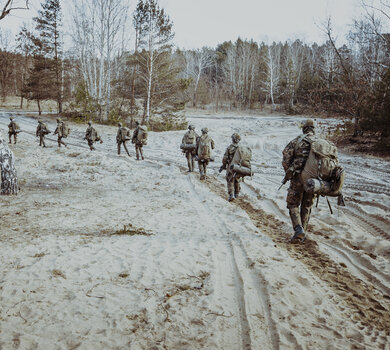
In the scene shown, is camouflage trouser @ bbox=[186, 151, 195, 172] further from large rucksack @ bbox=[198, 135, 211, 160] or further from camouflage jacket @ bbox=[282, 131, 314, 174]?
camouflage jacket @ bbox=[282, 131, 314, 174]

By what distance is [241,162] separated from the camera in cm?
746

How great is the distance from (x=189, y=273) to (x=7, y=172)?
21.0 feet

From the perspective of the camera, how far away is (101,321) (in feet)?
9.44

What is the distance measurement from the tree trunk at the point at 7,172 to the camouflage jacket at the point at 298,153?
23.5 ft

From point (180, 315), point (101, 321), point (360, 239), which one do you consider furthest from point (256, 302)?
point (360, 239)

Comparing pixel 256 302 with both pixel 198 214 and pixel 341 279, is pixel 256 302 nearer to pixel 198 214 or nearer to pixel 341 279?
pixel 341 279

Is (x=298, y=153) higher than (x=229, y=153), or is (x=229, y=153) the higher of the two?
(x=298, y=153)

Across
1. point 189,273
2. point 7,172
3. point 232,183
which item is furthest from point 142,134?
point 189,273

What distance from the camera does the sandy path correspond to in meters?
2.73

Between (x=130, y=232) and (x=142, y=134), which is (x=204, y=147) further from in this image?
(x=130, y=232)

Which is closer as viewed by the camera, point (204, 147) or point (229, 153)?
point (229, 153)

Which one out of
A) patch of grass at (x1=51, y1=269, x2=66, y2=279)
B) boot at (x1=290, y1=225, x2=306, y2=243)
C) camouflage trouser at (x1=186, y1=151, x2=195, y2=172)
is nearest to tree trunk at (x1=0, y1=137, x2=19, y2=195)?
patch of grass at (x1=51, y1=269, x2=66, y2=279)

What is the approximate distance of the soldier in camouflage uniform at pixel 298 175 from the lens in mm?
4840

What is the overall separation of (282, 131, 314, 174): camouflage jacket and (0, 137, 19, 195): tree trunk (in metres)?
7.16
